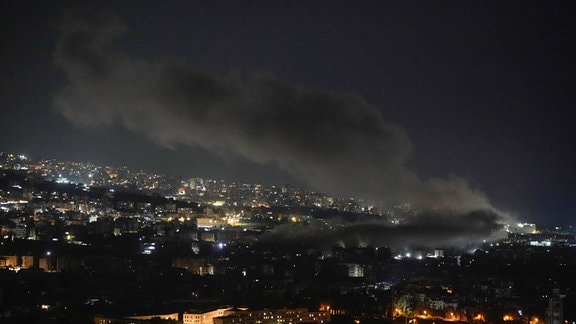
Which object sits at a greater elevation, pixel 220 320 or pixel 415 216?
pixel 415 216

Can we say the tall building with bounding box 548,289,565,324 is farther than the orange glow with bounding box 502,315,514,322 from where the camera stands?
No

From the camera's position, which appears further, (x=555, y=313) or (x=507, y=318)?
(x=507, y=318)

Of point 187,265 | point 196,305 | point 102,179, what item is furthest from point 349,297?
point 102,179

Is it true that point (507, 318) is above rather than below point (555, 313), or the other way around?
below

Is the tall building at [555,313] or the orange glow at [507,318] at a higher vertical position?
the tall building at [555,313]

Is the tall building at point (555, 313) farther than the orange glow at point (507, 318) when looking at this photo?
No

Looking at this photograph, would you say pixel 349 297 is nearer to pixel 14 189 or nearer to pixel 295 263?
pixel 295 263

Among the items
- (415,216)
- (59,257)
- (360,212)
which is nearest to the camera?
(59,257)

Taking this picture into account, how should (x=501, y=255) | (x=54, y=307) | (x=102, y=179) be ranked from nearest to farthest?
(x=54, y=307) < (x=501, y=255) < (x=102, y=179)

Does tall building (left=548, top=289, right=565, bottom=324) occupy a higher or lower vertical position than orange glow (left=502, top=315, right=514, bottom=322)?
higher

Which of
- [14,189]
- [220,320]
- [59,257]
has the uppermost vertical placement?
[14,189]

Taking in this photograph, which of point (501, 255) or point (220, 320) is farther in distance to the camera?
point (501, 255)
